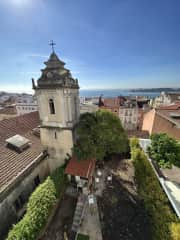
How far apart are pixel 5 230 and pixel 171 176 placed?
15.3 metres

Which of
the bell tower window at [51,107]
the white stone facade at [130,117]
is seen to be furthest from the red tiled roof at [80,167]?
the white stone facade at [130,117]

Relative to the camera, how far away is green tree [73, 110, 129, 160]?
562 inches

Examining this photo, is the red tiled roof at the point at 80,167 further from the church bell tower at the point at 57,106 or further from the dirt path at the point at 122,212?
the dirt path at the point at 122,212

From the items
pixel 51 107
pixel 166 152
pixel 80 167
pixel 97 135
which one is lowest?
pixel 80 167

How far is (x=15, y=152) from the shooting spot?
1423cm

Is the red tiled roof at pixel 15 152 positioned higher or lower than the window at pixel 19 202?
higher

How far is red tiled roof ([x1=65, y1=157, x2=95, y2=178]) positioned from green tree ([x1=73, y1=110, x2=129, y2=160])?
639mm

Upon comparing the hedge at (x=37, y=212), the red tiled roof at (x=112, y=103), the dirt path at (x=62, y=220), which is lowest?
the dirt path at (x=62, y=220)

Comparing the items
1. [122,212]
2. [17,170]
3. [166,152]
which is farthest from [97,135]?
[17,170]

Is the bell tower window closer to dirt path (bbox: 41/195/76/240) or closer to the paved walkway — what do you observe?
dirt path (bbox: 41/195/76/240)

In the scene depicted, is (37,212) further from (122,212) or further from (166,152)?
(166,152)

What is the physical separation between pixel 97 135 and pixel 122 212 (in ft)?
24.8

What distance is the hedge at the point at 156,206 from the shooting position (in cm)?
855

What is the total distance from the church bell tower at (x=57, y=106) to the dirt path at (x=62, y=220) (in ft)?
14.8
